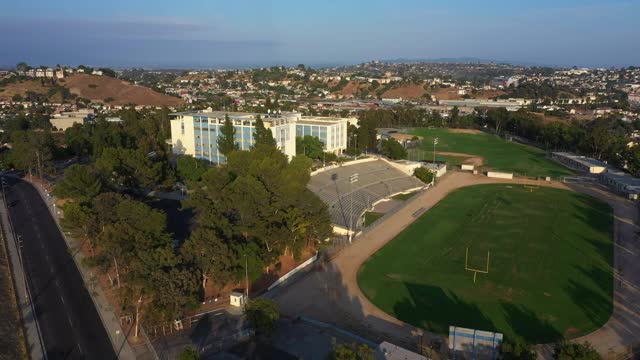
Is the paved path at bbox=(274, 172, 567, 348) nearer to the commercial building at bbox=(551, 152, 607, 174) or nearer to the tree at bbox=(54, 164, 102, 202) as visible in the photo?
the tree at bbox=(54, 164, 102, 202)

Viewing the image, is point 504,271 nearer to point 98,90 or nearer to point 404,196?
point 404,196

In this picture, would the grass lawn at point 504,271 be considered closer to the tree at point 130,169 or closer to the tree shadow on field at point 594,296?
the tree shadow on field at point 594,296

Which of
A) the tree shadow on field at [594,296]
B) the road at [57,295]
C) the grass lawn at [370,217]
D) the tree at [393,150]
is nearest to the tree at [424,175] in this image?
the tree at [393,150]

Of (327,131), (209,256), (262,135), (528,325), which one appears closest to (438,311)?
(528,325)

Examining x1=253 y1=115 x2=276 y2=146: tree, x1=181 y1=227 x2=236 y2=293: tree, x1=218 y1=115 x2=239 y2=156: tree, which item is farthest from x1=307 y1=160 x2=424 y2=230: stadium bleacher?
x1=181 y1=227 x2=236 y2=293: tree

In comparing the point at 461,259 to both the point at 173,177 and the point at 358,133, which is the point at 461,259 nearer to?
the point at 173,177

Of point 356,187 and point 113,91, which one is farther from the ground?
point 113,91

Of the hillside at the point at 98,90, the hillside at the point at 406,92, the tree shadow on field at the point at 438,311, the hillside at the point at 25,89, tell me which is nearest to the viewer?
the tree shadow on field at the point at 438,311
